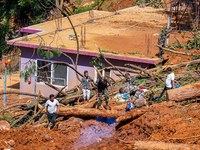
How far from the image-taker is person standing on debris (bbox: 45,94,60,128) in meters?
8.99

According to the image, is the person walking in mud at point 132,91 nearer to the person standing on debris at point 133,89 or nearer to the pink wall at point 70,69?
the person standing on debris at point 133,89

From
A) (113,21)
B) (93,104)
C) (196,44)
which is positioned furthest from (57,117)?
(113,21)

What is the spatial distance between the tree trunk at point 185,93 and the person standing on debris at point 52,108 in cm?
357

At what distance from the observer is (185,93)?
810 cm

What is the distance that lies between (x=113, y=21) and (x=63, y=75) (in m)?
8.68

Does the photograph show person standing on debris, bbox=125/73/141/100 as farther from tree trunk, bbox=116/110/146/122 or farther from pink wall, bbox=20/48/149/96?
pink wall, bbox=20/48/149/96

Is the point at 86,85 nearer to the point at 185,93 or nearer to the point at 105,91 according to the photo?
the point at 105,91

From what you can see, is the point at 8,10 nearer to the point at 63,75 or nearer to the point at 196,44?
the point at 63,75

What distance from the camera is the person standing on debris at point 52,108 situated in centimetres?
899

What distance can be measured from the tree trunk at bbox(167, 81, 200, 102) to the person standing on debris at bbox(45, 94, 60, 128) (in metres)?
3.57

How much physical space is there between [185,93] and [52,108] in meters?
4.11

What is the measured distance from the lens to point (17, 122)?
392 inches

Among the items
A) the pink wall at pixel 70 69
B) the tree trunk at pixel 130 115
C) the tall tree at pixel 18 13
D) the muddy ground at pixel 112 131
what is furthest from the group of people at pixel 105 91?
the tall tree at pixel 18 13

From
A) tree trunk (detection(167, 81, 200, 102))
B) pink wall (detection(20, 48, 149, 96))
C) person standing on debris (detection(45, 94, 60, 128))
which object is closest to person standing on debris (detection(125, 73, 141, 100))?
tree trunk (detection(167, 81, 200, 102))
